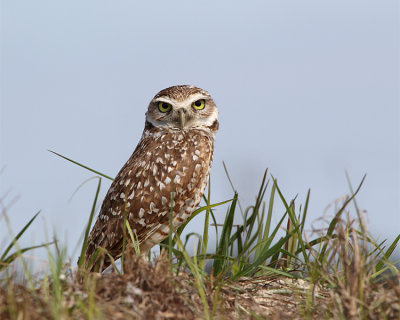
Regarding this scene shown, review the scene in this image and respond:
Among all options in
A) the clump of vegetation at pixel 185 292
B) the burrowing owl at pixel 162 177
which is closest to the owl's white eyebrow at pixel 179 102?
the burrowing owl at pixel 162 177

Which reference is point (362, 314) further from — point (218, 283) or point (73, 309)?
point (73, 309)

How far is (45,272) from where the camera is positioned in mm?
4328

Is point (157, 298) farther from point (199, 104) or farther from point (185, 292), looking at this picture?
point (199, 104)

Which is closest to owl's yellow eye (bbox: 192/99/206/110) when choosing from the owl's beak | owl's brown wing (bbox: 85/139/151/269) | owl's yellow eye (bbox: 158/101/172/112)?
the owl's beak

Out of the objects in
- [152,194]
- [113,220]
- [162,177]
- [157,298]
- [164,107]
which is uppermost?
[164,107]

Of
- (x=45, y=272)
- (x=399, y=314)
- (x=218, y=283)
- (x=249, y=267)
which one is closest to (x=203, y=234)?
(x=249, y=267)

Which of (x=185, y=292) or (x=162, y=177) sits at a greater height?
(x=162, y=177)

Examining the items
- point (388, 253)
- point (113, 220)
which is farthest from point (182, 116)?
point (388, 253)

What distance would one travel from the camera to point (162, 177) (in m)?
6.89

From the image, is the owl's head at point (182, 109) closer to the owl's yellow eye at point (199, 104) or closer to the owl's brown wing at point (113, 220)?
the owl's yellow eye at point (199, 104)

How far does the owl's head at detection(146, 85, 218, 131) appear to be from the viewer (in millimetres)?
7359

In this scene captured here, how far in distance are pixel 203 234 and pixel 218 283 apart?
1544 millimetres

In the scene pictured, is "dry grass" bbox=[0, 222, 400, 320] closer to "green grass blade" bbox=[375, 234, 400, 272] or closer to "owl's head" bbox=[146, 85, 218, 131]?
"green grass blade" bbox=[375, 234, 400, 272]

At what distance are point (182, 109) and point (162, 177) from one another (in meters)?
0.97
